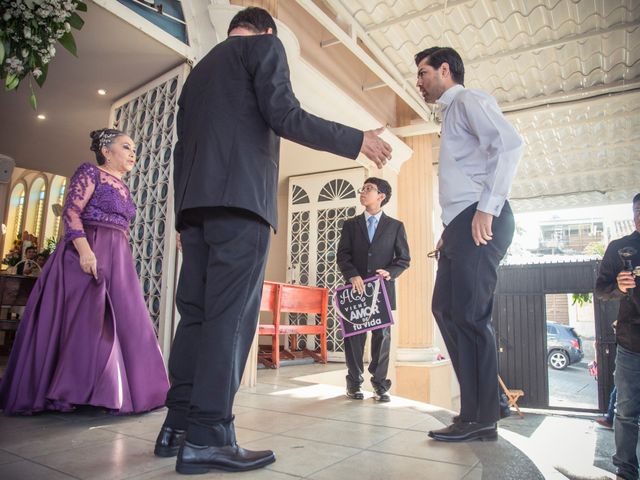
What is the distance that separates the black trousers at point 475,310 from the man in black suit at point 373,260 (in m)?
1.21

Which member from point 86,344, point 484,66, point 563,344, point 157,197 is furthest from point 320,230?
point 563,344

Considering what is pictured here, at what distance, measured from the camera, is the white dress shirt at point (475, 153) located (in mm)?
1874

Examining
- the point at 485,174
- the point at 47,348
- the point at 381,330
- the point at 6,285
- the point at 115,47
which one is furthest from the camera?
the point at 6,285

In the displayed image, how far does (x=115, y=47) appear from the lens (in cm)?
412

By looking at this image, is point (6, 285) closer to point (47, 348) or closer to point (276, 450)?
point (47, 348)

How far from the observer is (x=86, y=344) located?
2391mm

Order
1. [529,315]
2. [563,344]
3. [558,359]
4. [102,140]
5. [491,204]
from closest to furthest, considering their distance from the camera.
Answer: [491,204] < [102,140] < [529,315] < [563,344] < [558,359]

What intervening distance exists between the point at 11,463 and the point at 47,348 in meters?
0.97

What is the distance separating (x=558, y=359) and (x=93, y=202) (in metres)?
14.4

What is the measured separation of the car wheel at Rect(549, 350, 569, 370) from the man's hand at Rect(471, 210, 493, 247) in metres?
13.9

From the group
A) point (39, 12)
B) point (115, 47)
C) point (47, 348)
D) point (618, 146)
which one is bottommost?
point (47, 348)

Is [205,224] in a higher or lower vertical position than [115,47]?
lower

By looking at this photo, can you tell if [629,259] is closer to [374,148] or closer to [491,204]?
[491,204]

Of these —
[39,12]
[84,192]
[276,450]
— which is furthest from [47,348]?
[39,12]
